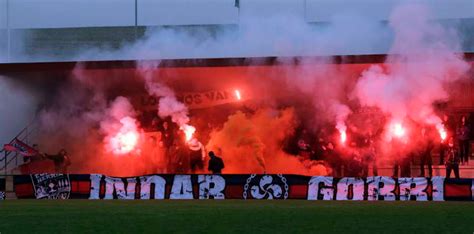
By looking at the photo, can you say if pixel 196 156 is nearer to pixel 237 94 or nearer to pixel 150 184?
pixel 237 94

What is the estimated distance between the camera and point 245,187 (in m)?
18.4

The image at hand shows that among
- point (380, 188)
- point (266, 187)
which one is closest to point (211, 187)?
point (266, 187)

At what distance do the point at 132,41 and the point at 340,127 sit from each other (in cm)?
719

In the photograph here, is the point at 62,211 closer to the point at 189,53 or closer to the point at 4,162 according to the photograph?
the point at 189,53

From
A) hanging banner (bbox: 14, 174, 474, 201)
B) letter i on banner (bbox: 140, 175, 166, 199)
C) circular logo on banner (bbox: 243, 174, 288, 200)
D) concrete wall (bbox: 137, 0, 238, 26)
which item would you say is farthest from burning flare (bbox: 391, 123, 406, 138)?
letter i on banner (bbox: 140, 175, 166, 199)

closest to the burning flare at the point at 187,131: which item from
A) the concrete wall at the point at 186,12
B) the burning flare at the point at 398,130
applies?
the concrete wall at the point at 186,12

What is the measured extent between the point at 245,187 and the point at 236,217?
18.3 feet

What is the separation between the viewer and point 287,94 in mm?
24297

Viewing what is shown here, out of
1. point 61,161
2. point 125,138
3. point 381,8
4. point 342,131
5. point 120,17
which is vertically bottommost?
point 61,161

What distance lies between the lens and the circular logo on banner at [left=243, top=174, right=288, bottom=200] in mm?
18219

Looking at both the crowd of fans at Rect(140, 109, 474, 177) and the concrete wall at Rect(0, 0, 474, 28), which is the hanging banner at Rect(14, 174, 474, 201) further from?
the concrete wall at Rect(0, 0, 474, 28)

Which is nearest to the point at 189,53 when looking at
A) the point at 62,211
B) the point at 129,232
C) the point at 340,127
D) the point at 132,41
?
the point at 132,41

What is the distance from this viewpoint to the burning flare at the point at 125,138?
2450cm

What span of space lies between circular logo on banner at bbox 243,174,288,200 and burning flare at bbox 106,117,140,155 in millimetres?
7313
